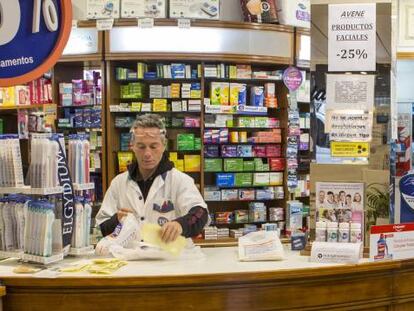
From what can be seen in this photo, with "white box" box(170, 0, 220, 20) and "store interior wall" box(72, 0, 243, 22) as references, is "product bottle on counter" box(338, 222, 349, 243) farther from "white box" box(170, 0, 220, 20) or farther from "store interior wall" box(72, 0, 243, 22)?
"store interior wall" box(72, 0, 243, 22)

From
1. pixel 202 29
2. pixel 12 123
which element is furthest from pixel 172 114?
pixel 12 123

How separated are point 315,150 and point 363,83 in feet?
1.54

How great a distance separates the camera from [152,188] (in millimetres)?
3312

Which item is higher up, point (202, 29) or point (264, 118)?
point (202, 29)

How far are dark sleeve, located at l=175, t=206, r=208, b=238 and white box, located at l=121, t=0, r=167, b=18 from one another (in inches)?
148

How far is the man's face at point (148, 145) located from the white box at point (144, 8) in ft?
11.2

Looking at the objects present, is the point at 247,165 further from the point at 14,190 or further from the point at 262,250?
the point at 14,190

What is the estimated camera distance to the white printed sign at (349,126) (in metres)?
3.19

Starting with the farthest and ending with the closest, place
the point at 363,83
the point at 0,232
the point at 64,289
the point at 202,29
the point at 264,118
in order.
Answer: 1. the point at 264,118
2. the point at 202,29
3. the point at 363,83
4. the point at 0,232
5. the point at 64,289

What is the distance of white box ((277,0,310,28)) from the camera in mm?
6742

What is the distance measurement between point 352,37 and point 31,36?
1.81m

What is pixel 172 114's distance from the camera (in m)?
6.87

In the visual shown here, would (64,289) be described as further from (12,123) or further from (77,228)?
(12,123)

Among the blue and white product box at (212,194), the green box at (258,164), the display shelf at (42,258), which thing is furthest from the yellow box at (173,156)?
the display shelf at (42,258)
